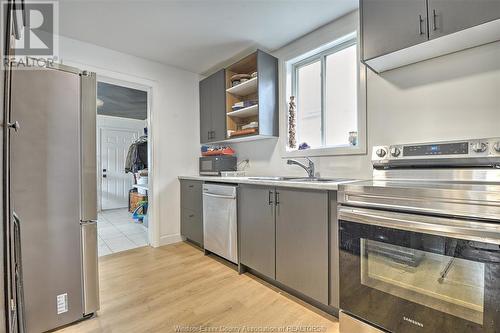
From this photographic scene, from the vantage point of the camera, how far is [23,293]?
135cm

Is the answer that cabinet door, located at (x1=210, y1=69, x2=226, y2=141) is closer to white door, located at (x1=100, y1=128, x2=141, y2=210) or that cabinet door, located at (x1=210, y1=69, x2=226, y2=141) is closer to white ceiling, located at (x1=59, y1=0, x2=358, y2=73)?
white ceiling, located at (x1=59, y1=0, x2=358, y2=73)

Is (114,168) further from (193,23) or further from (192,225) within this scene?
(193,23)

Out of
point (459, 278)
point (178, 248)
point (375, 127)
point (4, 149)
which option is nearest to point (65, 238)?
point (4, 149)

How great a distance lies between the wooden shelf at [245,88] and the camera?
264 cm

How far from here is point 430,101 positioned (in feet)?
5.33

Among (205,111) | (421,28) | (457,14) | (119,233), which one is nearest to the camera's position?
(457,14)

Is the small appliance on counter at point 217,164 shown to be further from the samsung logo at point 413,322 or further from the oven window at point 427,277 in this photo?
the samsung logo at point 413,322

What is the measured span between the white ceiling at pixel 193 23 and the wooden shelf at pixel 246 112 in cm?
67

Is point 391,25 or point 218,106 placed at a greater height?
point 391,25

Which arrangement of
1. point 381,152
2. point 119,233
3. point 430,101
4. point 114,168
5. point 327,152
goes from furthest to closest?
point 114,168
point 119,233
point 327,152
point 381,152
point 430,101

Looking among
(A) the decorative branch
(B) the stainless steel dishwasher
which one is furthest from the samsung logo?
(A) the decorative branch

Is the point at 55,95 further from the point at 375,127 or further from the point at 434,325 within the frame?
the point at 434,325

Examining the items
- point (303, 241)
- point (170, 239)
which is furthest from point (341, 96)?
point (170, 239)

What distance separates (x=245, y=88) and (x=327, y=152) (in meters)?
1.28
